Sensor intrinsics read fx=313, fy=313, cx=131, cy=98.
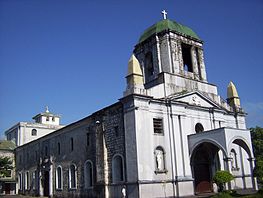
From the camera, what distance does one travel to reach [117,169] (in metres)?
24.9

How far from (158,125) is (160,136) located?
900 millimetres

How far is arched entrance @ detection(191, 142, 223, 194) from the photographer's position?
27031 mm

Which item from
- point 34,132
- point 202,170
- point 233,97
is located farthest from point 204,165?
point 34,132

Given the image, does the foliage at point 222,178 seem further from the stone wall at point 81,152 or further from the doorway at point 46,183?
the doorway at point 46,183

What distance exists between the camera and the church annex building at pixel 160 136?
23281 millimetres

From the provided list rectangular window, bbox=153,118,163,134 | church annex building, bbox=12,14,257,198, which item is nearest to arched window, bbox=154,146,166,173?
church annex building, bbox=12,14,257,198

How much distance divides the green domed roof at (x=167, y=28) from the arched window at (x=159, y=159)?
1151cm

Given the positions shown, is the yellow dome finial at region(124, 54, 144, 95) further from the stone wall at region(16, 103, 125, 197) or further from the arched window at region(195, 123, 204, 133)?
the arched window at region(195, 123, 204, 133)

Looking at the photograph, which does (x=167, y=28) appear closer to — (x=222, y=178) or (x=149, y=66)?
(x=149, y=66)

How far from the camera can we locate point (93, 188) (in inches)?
1070

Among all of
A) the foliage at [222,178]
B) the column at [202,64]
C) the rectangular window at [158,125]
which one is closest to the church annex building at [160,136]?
the rectangular window at [158,125]

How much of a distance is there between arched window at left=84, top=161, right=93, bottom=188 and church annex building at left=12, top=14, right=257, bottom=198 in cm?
9

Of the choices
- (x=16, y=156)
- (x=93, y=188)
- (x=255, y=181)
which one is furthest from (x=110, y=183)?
(x=16, y=156)

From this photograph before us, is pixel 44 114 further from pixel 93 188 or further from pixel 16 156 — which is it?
pixel 93 188
